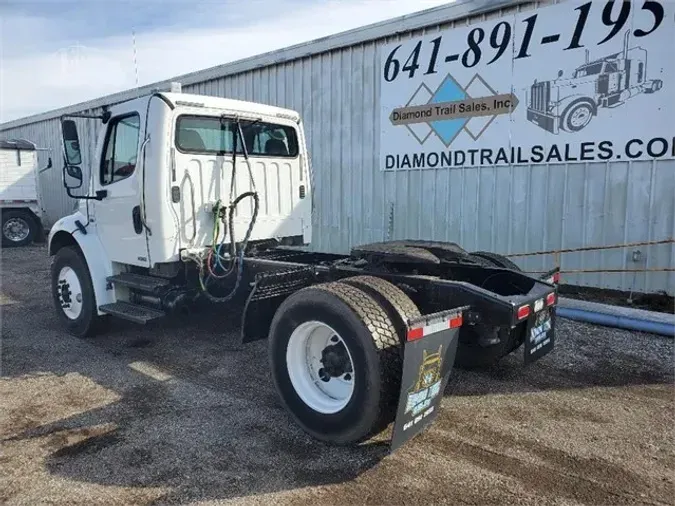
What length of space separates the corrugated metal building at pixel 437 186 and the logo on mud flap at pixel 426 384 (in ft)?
17.1

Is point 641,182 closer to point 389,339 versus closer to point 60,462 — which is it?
point 389,339

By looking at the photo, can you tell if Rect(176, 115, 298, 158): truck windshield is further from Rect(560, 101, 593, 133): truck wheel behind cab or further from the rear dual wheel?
Result: Rect(560, 101, 593, 133): truck wheel behind cab

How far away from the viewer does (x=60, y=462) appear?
344 centimetres

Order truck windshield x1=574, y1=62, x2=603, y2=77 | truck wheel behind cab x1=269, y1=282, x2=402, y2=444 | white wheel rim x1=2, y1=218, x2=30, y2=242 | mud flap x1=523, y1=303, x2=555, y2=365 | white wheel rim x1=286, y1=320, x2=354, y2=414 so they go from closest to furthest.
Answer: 1. truck wheel behind cab x1=269, y1=282, x2=402, y2=444
2. white wheel rim x1=286, y1=320, x2=354, y2=414
3. mud flap x1=523, y1=303, x2=555, y2=365
4. truck windshield x1=574, y1=62, x2=603, y2=77
5. white wheel rim x1=2, y1=218, x2=30, y2=242

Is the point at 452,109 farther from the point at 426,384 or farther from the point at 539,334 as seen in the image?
the point at 426,384

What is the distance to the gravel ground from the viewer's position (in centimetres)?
308

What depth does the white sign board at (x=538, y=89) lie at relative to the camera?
22.8ft

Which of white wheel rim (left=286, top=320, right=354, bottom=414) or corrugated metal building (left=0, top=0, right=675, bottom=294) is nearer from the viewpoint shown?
white wheel rim (left=286, top=320, right=354, bottom=414)

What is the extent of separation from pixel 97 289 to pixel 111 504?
342 centimetres

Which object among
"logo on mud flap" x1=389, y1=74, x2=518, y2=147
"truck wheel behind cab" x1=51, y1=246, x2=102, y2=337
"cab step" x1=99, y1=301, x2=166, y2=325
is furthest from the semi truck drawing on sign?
"truck wheel behind cab" x1=51, y1=246, x2=102, y2=337

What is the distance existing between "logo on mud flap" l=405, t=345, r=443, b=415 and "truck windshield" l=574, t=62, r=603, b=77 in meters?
5.70

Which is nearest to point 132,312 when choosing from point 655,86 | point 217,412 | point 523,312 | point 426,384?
point 217,412

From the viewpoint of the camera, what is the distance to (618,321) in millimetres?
6148

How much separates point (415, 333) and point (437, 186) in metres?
6.24
